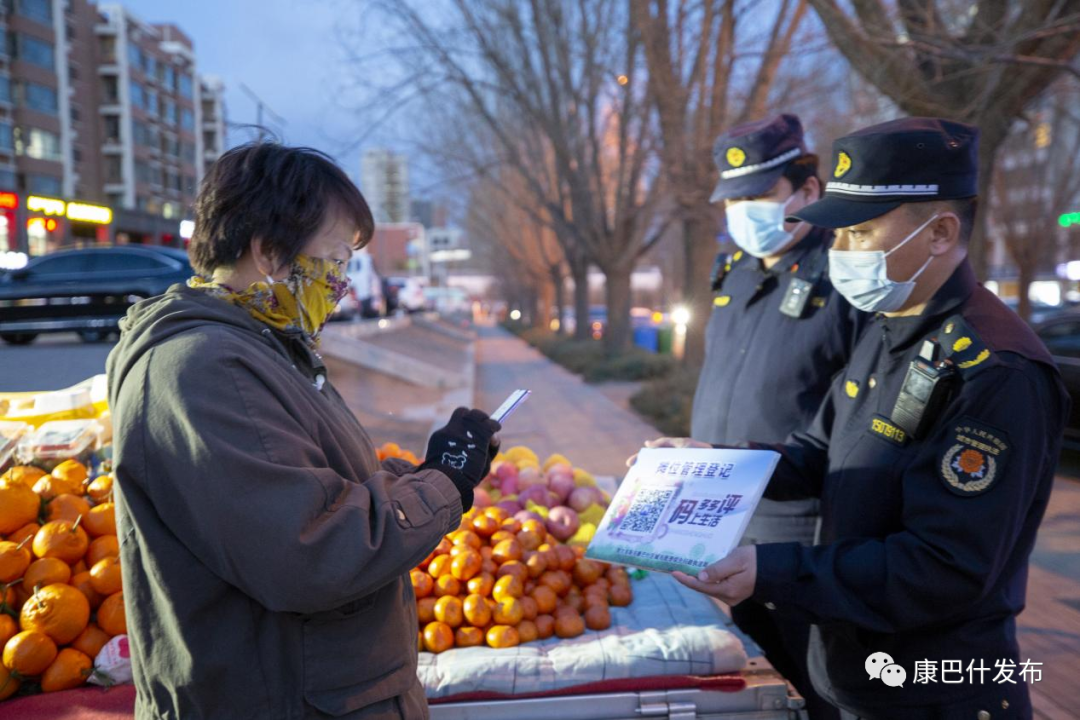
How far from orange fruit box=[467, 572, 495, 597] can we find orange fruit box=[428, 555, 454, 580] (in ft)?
0.42

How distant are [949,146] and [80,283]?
52.1 feet

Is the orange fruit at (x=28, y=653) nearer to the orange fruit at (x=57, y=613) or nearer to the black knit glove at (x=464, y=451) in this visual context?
the orange fruit at (x=57, y=613)

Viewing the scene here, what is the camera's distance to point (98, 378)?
3.94m

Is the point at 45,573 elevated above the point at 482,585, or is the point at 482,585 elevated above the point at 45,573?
the point at 45,573

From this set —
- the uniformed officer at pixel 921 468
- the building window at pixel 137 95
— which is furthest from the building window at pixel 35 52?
the uniformed officer at pixel 921 468

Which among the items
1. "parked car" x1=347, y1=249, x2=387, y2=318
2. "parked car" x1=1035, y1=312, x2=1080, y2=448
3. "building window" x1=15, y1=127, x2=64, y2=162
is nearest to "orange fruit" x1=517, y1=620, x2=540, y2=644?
"parked car" x1=1035, y1=312, x2=1080, y2=448

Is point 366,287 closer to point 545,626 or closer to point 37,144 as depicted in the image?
point 545,626

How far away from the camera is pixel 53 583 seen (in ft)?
8.68

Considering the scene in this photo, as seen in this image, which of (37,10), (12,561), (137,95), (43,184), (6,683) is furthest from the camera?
(137,95)

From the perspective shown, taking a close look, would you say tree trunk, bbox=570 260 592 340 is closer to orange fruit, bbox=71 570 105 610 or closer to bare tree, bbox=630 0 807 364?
bare tree, bbox=630 0 807 364

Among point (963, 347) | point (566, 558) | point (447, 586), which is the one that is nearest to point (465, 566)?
point (447, 586)

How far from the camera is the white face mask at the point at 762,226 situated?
3176 mm

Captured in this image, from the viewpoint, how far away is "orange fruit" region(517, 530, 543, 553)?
3297 mm

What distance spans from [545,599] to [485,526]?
49 cm
